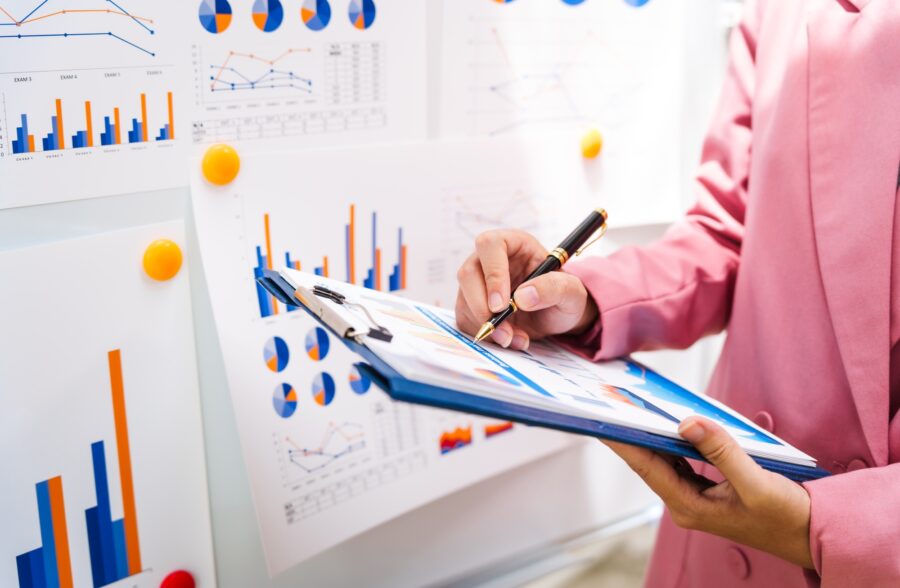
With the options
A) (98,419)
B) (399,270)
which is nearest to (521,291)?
(399,270)

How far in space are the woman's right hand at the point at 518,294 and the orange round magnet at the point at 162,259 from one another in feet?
0.75

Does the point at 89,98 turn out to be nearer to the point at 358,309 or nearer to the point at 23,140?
the point at 23,140

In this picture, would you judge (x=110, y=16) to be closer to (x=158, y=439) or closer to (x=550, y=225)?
(x=158, y=439)

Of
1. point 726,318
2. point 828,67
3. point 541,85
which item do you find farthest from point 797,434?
point 541,85

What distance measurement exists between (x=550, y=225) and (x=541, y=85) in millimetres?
158

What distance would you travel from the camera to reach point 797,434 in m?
0.62

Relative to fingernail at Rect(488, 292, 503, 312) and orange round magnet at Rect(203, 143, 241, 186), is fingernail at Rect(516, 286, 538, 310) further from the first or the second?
orange round magnet at Rect(203, 143, 241, 186)

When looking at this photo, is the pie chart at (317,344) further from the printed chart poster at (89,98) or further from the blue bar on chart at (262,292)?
the printed chart poster at (89,98)

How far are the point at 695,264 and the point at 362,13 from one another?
0.37 meters

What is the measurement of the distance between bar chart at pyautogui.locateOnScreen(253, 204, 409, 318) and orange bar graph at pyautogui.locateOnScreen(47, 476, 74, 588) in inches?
8.2

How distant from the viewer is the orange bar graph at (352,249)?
2.34 ft

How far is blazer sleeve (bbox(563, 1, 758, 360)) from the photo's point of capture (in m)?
0.64

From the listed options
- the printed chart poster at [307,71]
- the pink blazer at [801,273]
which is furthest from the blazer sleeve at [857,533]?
the printed chart poster at [307,71]

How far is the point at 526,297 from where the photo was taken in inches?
21.8
